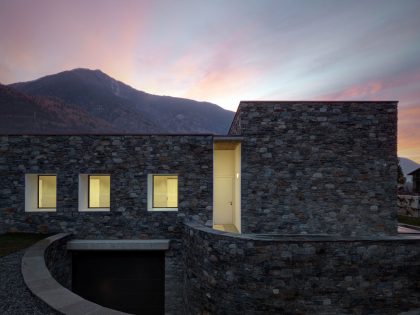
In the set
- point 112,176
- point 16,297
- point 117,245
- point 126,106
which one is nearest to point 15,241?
point 117,245

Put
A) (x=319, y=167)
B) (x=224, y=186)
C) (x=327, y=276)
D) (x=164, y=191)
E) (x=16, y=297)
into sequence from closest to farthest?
(x=16, y=297) < (x=327, y=276) < (x=319, y=167) < (x=164, y=191) < (x=224, y=186)

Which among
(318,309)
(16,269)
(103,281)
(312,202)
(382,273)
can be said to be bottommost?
(103,281)

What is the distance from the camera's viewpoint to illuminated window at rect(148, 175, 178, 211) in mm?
9898

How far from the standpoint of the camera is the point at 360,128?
31.5 ft

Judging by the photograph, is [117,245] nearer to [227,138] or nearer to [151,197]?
[151,197]

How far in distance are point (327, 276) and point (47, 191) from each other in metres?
11.0

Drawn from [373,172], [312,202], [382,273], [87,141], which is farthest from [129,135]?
[373,172]

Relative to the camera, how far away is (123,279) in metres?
9.03

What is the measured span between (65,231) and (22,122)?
4674cm

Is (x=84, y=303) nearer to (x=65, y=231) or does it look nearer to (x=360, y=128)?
(x=65, y=231)

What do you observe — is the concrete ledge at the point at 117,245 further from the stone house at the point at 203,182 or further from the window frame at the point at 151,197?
the window frame at the point at 151,197

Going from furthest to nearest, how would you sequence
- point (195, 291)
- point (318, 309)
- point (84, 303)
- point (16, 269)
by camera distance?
point (195, 291), point (318, 309), point (16, 269), point (84, 303)

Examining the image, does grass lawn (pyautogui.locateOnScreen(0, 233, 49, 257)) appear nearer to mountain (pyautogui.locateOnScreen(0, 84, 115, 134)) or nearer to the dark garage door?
the dark garage door

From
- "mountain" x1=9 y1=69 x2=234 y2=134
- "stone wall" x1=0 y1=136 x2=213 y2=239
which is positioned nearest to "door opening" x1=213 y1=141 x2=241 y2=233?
"stone wall" x1=0 y1=136 x2=213 y2=239
